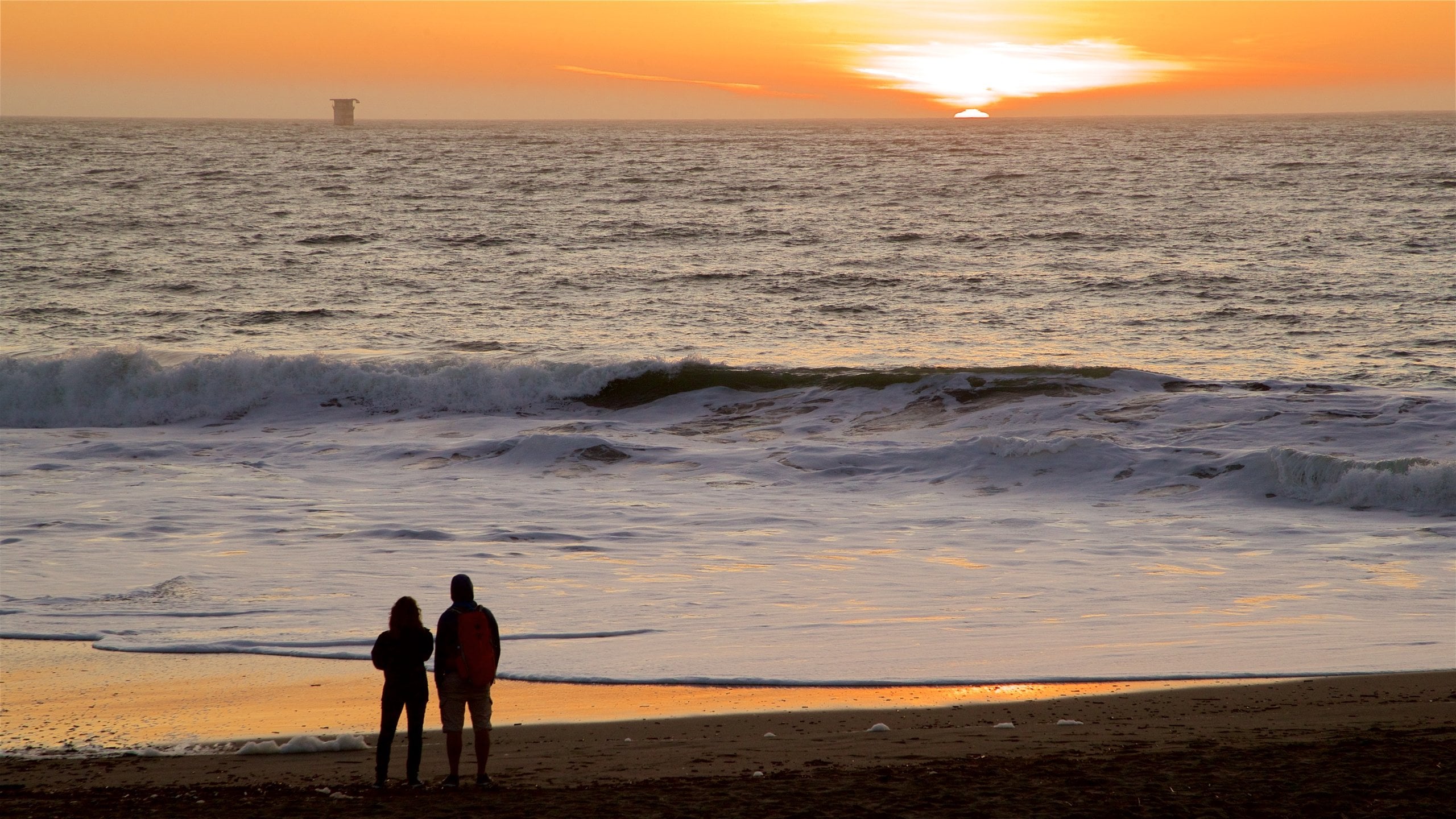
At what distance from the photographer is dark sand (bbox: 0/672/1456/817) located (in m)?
5.13

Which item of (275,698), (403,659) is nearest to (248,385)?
(275,698)

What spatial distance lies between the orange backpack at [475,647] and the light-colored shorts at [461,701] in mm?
34

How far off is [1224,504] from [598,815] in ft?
35.8

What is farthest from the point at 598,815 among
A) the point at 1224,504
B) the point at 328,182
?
the point at 328,182

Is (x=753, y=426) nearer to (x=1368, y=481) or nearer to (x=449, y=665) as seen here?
(x=1368, y=481)

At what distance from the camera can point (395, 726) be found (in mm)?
5836

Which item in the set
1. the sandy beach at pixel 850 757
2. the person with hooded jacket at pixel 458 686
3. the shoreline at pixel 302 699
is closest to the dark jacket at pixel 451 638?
the person with hooded jacket at pixel 458 686

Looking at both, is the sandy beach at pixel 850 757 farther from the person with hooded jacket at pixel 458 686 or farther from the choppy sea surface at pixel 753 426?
the choppy sea surface at pixel 753 426

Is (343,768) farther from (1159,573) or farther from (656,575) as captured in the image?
(1159,573)

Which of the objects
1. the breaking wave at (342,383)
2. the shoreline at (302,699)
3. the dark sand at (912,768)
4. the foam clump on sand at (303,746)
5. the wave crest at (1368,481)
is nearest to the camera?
the dark sand at (912,768)

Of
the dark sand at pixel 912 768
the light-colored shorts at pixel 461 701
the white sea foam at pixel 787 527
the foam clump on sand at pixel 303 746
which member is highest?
the light-colored shorts at pixel 461 701

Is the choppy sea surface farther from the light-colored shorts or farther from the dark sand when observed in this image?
the light-colored shorts

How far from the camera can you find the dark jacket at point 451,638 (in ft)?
19.2

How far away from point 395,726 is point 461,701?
320 mm
